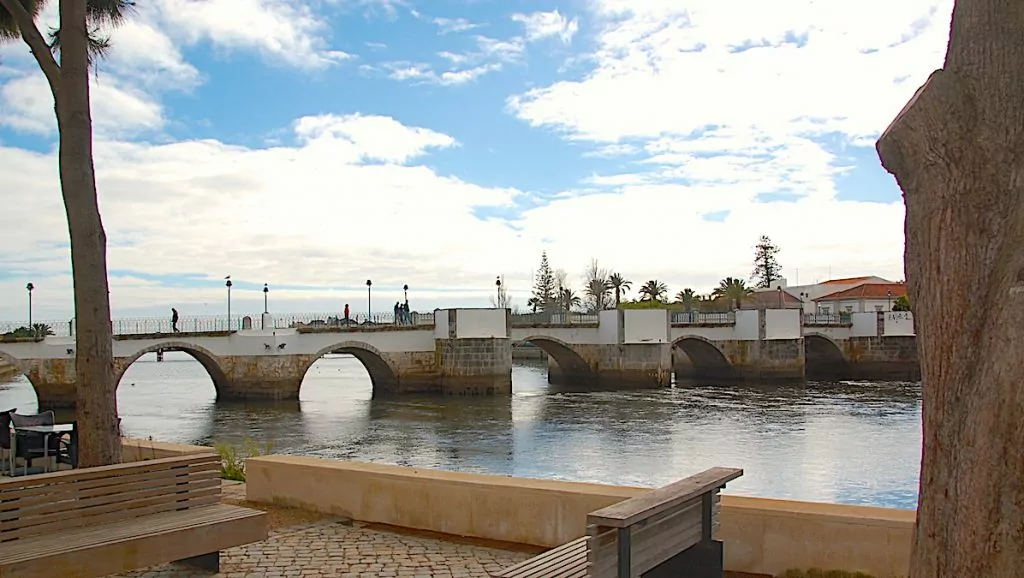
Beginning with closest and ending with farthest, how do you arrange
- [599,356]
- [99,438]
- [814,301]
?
[99,438] → [599,356] → [814,301]

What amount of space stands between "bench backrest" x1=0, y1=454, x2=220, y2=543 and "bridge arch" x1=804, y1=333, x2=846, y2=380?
42.6 meters

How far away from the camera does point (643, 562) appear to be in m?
3.53

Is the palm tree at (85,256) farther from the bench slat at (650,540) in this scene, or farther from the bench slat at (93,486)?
the bench slat at (650,540)

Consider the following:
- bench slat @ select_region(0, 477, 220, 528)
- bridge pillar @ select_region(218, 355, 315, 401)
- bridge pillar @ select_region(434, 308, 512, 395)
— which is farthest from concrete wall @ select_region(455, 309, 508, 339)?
bench slat @ select_region(0, 477, 220, 528)

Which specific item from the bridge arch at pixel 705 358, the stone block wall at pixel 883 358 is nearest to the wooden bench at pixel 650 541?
the bridge arch at pixel 705 358

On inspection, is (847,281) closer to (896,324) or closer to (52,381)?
(896,324)

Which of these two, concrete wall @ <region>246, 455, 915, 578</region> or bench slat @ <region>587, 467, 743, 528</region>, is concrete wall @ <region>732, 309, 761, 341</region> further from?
bench slat @ <region>587, 467, 743, 528</region>

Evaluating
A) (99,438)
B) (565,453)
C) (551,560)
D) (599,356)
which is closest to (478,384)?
(599,356)

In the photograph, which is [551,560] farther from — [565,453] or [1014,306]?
[565,453]

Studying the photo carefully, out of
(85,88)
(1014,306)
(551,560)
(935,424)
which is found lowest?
(551,560)

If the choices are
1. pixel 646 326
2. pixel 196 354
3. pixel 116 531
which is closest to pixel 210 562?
pixel 116 531

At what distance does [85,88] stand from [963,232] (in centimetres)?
603

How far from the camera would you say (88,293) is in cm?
632

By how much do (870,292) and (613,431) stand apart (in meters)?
50.6
